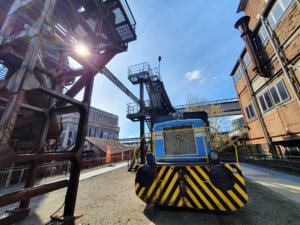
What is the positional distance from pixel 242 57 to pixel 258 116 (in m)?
6.34

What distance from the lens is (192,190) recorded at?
3.36 metres

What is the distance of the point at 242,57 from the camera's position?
493 inches

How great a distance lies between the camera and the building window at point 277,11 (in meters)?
7.42

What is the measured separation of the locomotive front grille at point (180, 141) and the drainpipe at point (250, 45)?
969 cm

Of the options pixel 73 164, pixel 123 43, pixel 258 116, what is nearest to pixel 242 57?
pixel 258 116

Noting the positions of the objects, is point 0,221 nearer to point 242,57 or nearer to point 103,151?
point 103,151

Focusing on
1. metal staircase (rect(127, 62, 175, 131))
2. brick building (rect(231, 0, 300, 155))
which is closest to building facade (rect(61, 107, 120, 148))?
metal staircase (rect(127, 62, 175, 131))

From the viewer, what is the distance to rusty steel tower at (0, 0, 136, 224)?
2.06m

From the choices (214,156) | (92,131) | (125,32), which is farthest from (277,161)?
(92,131)

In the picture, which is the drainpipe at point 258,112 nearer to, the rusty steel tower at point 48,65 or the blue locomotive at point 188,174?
the blue locomotive at point 188,174

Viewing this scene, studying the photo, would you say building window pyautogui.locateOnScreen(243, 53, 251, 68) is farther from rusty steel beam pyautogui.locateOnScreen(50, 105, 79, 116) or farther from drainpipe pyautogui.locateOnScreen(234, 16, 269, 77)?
rusty steel beam pyautogui.locateOnScreen(50, 105, 79, 116)

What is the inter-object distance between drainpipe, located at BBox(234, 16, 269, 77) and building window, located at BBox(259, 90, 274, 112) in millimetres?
1685

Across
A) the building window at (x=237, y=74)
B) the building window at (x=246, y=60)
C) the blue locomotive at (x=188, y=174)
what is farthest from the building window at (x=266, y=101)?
the blue locomotive at (x=188, y=174)

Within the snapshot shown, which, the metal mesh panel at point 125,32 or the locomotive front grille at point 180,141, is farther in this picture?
the metal mesh panel at point 125,32
